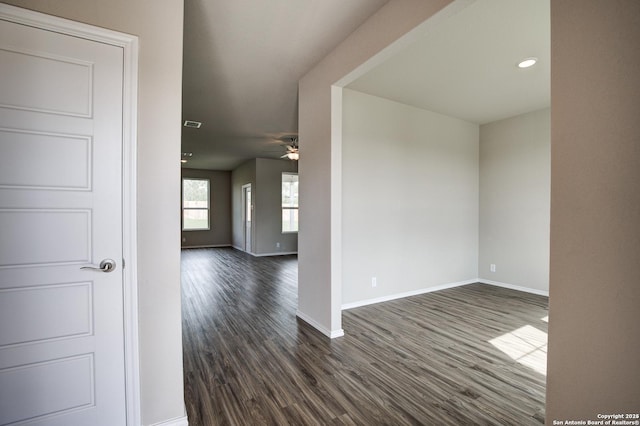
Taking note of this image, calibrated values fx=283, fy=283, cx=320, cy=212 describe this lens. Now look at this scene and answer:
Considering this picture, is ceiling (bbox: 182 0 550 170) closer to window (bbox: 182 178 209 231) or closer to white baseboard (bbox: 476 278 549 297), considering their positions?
white baseboard (bbox: 476 278 549 297)

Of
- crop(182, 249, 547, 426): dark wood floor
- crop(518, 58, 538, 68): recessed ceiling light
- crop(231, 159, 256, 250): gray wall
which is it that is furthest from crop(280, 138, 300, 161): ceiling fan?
crop(518, 58, 538, 68): recessed ceiling light

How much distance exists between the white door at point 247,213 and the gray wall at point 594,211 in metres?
8.01

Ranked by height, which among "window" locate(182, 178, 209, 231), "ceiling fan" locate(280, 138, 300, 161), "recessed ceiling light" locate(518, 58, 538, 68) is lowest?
"window" locate(182, 178, 209, 231)

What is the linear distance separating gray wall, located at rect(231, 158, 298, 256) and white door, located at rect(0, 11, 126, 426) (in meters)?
6.62

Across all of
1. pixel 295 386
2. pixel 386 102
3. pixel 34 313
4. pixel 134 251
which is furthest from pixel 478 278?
pixel 34 313

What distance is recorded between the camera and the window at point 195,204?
387 inches

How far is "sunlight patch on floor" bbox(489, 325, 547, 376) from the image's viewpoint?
2.42m

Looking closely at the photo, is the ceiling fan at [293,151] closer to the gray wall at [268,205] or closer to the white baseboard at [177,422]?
the gray wall at [268,205]

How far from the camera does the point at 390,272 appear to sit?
4129mm

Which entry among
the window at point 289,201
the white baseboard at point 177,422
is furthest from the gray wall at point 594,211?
the window at point 289,201

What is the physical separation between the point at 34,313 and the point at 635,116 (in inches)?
106

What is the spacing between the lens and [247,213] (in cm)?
902

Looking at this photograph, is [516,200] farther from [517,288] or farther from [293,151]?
[293,151]

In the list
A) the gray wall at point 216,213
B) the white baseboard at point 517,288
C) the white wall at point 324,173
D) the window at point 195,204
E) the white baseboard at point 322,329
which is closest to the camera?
the white wall at point 324,173
